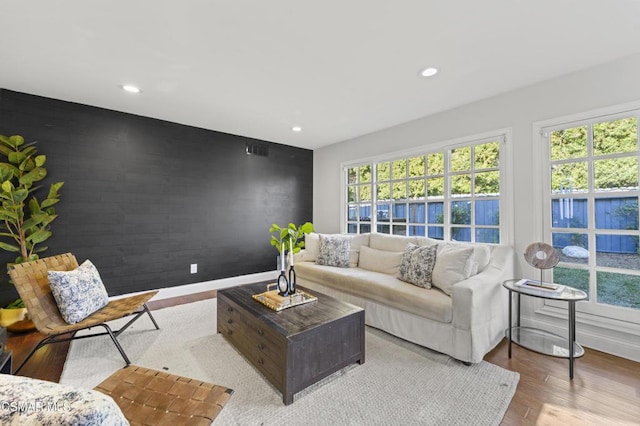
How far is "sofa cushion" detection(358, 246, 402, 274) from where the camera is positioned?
3.22 meters

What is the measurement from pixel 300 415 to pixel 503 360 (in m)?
1.71

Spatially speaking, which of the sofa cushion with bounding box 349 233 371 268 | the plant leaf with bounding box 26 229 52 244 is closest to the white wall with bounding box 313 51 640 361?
the sofa cushion with bounding box 349 233 371 268

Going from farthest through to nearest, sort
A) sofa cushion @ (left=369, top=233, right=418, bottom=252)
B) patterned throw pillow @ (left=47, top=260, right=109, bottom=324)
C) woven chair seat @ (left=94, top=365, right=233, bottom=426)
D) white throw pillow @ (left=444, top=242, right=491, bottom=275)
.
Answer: sofa cushion @ (left=369, top=233, right=418, bottom=252) → white throw pillow @ (left=444, top=242, right=491, bottom=275) → patterned throw pillow @ (left=47, top=260, right=109, bottom=324) → woven chair seat @ (left=94, top=365, right=233, bottom=426)

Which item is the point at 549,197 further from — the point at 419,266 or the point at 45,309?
the point at 45,309

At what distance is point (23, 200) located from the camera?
279 cm

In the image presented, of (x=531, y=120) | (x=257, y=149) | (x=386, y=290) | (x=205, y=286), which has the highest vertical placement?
(x=257, y=149)

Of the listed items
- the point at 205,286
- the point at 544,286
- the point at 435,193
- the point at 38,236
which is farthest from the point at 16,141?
the point at 544,286

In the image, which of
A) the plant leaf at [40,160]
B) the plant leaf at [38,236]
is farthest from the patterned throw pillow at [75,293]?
the plant leaf at [40,160]

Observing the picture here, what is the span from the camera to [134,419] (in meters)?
1.08

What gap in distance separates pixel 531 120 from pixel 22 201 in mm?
5100

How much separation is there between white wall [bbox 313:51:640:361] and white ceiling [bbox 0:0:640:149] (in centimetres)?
13

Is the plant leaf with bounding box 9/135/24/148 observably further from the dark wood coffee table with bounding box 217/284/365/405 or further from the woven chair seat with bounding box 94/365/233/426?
the woven chair seat with bounding box 94/365/233/426

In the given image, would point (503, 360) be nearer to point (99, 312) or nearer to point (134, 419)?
point (134, 419)

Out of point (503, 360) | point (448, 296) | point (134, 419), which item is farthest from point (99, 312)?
point (503, 360)
